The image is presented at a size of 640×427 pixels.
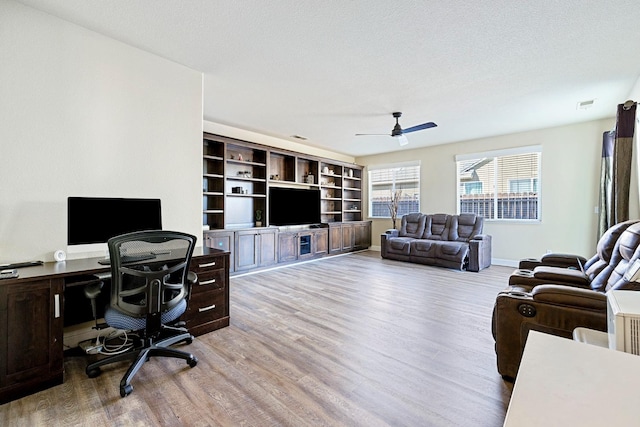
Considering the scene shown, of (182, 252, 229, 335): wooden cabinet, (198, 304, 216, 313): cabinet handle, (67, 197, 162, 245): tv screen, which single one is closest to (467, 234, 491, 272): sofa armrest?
(182, 252, 229, 335): wooden cabinet

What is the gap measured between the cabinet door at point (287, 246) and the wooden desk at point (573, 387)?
16.1 feet

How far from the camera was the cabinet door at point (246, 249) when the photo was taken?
193 inches

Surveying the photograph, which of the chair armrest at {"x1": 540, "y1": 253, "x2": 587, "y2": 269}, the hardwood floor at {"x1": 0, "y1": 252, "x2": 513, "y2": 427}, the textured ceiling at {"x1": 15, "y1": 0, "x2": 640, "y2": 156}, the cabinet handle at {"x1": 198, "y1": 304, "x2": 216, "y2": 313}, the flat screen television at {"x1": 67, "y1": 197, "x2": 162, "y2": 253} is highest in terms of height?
the textured ceiling at {"x1": 15, "y1": 0, "x2": 640, "y2": 156}

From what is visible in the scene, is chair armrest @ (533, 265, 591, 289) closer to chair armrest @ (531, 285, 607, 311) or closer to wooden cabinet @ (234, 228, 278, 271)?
chair armrest @ (531, 285, 607, 311)

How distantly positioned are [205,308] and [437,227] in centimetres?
530

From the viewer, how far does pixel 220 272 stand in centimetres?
286

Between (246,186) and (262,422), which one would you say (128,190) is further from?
(246,186)

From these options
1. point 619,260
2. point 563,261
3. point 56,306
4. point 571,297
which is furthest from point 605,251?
point 56,306

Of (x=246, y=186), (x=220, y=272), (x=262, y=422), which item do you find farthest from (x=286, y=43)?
(x=246, y=186)

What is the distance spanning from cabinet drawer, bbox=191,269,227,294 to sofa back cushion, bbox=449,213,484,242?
4979 mm

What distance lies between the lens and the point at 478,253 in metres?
5.32

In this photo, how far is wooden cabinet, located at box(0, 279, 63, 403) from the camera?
1.76 metres

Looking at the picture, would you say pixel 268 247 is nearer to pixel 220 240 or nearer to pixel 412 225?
pixel 220 240

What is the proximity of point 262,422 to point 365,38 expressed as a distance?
9.83 ft
